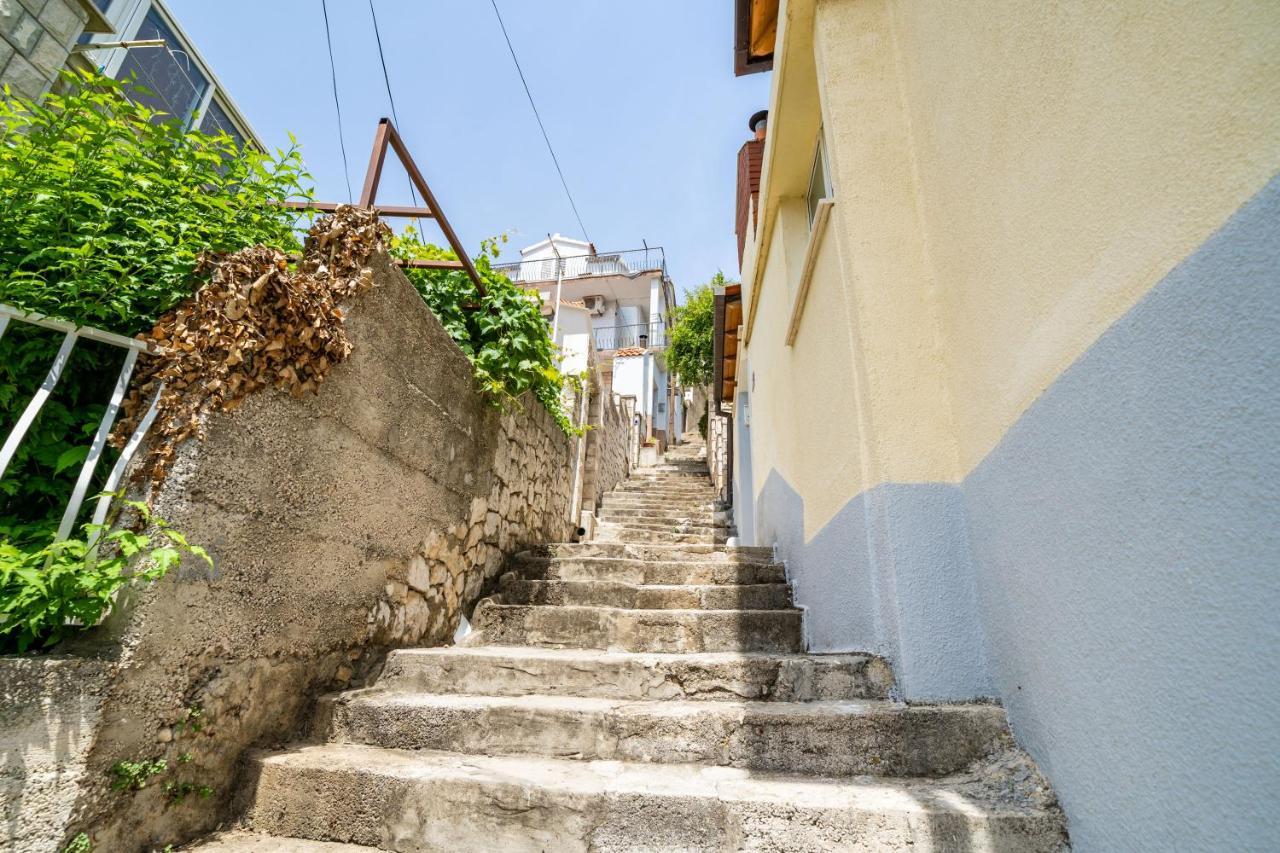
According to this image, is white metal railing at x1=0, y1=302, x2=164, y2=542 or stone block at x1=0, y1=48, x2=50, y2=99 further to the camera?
stone block at x1=0, y1=48, x2=50, y2=99

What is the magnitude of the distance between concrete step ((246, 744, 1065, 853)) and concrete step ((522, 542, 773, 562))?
2216 mm

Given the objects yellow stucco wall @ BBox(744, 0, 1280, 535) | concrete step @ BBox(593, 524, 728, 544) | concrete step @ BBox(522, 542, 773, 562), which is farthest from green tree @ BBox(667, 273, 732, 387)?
yellow stucco wall @ BBox(744, 0, 1280, 535)

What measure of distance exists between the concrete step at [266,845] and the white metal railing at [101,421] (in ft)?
3.23

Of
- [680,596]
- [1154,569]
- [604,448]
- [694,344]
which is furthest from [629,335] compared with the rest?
[1154,569]

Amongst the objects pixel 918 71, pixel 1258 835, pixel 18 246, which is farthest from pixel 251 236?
A: pixel 1258 835

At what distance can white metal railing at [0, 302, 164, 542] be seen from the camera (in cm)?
136

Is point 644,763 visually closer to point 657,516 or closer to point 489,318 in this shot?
point 489,318

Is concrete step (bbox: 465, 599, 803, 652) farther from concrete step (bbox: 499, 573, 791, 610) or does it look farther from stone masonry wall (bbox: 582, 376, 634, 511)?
stone masonry wall (bbox: 582, 376, 634, 511)

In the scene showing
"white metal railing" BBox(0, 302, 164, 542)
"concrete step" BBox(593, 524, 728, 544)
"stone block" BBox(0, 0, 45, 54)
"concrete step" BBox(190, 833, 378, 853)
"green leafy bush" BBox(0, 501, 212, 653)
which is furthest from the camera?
"concrete step" BBox(593, 524, 728, 544)

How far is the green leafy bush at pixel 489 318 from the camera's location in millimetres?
3361

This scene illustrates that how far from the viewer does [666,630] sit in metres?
2.71

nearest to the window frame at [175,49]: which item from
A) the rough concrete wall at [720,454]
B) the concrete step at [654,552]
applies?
the concrete step at [654,552]

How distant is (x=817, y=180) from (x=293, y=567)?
3.58 m

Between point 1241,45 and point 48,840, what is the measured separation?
2.81 metres
